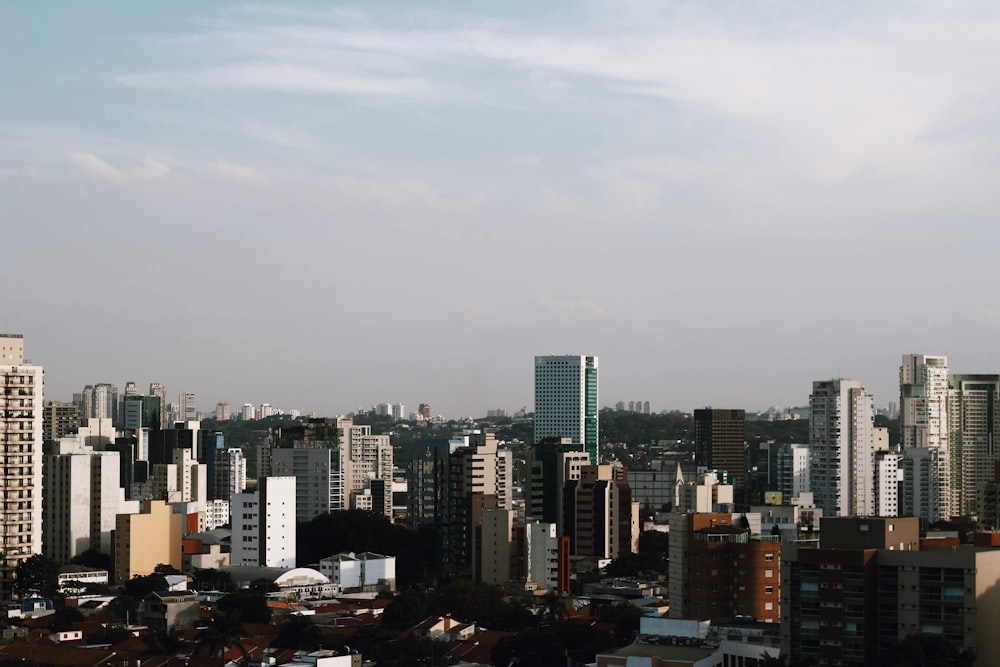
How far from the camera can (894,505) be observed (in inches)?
2945

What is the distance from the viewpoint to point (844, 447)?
245ft

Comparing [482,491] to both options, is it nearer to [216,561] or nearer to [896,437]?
[216,561]

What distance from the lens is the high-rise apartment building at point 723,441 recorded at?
94.9 meters

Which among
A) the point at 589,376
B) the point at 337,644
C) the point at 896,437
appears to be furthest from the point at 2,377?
the point at 896,437

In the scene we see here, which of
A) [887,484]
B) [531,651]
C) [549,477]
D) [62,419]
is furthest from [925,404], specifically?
[531,651]

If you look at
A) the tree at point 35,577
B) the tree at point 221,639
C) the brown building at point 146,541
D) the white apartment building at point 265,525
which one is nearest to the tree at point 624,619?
A: the tree at point 221,639

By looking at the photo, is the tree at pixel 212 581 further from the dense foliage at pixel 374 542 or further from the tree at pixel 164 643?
the tree at pixel 164 643

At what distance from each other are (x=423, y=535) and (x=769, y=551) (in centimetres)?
2262

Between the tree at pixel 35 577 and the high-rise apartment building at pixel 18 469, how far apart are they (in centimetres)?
19

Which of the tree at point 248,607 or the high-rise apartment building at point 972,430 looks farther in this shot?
the high-rise apartment building at point 972,430

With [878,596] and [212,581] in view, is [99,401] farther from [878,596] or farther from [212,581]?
[878,596]

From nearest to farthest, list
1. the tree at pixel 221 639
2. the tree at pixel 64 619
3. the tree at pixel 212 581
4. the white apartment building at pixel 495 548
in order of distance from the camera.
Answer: the tree at pixel 221 639
the tree at pixel 64 619
the tree at pixel 212 581
the white apartment building at pixel 495 548

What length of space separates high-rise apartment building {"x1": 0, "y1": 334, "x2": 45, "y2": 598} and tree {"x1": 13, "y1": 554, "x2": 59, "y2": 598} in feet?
0.63

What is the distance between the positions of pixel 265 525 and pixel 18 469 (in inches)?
427
